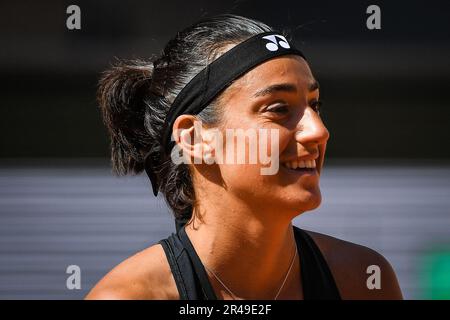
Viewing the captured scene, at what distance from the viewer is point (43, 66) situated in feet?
18.0

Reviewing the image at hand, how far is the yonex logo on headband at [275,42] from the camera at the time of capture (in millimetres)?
2527

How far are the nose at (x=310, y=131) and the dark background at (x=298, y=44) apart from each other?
116 inches

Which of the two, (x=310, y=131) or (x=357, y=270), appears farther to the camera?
(x=357, y=270)

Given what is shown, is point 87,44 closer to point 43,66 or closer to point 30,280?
point 43,66

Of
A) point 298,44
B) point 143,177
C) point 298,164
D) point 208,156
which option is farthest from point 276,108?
point 143,177

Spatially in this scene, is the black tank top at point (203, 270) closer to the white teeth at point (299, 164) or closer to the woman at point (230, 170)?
the woman at point (230, 170)

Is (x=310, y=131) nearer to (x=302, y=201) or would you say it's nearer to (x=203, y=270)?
(x=302, y=201)

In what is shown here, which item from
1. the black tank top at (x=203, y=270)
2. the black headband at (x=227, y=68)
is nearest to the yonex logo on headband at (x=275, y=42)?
the black headband at (x=227, y=68)

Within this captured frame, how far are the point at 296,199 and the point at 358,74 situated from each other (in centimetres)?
340

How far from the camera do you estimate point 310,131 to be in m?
2.44

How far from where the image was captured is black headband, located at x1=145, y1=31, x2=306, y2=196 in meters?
2.51

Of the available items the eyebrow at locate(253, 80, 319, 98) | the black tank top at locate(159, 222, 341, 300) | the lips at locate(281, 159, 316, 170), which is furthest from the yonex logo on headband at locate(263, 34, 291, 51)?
the black tank top at locate(159, 222, 341, 300)

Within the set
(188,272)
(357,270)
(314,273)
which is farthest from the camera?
(357,270)

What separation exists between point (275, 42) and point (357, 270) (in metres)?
0.89
